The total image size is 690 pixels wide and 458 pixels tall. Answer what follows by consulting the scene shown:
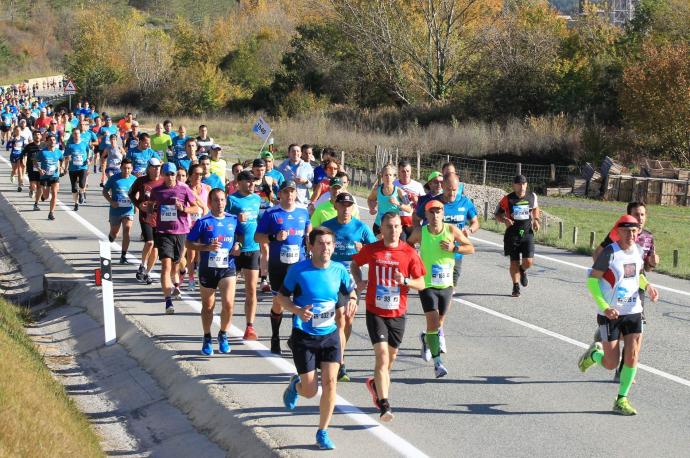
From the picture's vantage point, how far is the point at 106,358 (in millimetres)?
12477

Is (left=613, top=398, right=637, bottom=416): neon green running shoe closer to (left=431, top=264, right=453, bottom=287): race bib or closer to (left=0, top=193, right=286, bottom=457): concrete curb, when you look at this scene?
(left=431, top=264, right=453, bottom=287): race bib

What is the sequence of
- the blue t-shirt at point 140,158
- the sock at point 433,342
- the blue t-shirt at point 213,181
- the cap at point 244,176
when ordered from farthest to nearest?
the blue t-shirt at point 140,158
the blue t-shirt at point 213,181
the cap at point 244,176
the sock at point 433,342

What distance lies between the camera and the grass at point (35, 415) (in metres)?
8.23

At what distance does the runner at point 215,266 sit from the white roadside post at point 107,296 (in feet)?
5.28

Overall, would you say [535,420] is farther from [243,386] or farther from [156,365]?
[156,365]

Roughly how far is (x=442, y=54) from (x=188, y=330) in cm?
4766

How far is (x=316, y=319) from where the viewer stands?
27.5 feet

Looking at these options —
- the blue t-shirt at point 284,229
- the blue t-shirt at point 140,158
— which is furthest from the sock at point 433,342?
the blue t-shirt at point 140,158

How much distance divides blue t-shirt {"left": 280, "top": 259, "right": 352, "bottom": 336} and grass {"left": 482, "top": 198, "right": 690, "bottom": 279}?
1065cm

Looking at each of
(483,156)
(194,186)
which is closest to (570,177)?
(483,156)

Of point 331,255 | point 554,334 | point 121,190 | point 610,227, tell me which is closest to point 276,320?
point 331,255

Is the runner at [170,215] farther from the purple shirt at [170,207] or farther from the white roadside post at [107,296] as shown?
the white roadside post at [107,296]

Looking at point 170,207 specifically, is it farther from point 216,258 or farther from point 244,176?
point 216,258

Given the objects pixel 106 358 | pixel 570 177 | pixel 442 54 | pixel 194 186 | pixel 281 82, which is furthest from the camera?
pixel 281 82
